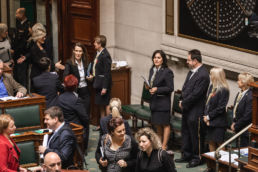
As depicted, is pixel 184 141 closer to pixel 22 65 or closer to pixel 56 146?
pixel 56 146

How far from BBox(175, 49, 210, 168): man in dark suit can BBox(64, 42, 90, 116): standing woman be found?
214 cm

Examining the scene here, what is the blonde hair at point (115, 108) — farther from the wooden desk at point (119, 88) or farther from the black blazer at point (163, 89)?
the wooden desk at point (119, 88)

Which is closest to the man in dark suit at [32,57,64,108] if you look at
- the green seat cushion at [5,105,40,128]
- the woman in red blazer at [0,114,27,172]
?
the green seat cushion at [5,105,40,128]

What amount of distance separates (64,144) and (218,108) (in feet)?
9.07

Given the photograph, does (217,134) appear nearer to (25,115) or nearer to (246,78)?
(246,78)

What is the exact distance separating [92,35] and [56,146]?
5154 mm

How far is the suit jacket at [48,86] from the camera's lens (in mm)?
9422

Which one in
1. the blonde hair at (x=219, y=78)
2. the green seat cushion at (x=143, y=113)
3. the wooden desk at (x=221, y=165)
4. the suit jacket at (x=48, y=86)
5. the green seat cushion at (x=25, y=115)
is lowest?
the wooden desk at (x=221, y=165)

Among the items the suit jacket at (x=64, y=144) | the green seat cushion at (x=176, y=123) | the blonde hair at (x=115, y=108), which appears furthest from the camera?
the green seat cushion at (x=176, y=123)

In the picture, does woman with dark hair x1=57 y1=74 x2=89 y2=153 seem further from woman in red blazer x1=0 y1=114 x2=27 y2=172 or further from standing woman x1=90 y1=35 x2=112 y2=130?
woman in red blazer x1=0 y1=114 x2=27 y2=172

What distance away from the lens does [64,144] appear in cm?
670

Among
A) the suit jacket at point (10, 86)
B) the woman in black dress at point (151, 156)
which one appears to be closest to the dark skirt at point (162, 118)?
the suit jacket at point (10, 86)

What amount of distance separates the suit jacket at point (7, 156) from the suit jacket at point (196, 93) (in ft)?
10.3

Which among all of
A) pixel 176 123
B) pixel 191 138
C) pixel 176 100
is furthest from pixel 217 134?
pixel 176 100
